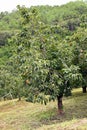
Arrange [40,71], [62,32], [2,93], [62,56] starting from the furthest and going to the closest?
1. [2,93]
2. [62,32]
3. [62,56]
4. [40,71]

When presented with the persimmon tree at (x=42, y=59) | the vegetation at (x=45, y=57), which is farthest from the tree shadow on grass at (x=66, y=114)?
the persimmon tree at (x=42, y=59)

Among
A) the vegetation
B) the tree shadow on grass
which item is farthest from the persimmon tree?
the tree shadow on grass

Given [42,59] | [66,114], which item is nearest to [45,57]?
[42,59]

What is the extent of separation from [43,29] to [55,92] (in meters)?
4.58

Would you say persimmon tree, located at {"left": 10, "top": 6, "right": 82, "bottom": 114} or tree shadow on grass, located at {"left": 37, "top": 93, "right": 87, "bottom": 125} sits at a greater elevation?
persimmon tree, located at {"left": 10, "top": 6, "right": 82, "bottom": 114}

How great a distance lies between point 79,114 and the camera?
71.3ft

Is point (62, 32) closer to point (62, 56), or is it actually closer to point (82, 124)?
point (62, 56)

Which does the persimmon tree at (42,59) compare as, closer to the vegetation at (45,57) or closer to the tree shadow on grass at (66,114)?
the vegetation at (45,57)

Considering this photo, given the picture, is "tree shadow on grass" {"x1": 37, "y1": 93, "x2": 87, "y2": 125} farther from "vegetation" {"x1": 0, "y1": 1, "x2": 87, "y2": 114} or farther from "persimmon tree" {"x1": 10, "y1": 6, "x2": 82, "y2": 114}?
"persimmon tree" {"x1": 10, "y1": 6, "x2": 82, "y2": 114}

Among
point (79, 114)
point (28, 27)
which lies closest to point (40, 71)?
point (28, 27)

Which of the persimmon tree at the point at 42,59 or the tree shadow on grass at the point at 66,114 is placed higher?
the persimmon tree at the point at 42,59

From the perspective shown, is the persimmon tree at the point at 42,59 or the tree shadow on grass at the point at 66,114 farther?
the tree shadow on grass at the point at 66,114

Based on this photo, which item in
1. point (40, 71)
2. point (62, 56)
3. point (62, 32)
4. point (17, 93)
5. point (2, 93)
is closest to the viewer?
point (40, 71)

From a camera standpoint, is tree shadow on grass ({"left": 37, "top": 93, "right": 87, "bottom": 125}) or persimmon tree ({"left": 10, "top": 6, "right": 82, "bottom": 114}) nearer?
persimmon tree ({"left": 10, "top": 6, "right": 82, "bottom": 114})
